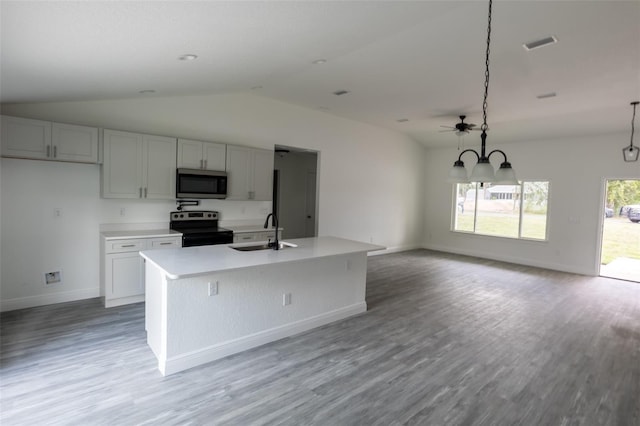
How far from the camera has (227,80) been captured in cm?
389

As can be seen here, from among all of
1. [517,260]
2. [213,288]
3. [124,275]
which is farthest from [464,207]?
[124,275]

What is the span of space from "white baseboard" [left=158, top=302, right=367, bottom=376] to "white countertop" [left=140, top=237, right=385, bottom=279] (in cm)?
78

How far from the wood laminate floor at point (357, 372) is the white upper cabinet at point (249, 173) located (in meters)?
2.20

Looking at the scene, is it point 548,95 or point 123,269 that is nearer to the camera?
point 123,269

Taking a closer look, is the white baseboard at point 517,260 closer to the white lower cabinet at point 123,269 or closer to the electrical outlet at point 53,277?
the white lower cabinet at point 123,269

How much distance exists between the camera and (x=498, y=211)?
321 inches

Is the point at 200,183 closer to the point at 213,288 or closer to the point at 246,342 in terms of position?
the point at 213,288

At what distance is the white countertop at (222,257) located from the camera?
8.23 feet

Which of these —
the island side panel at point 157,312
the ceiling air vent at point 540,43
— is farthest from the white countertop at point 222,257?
the ceiling air vent at point 540,43

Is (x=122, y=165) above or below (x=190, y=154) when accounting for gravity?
below

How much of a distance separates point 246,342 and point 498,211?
732cm

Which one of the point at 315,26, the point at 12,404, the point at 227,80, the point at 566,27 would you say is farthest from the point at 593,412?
the point at 227,80

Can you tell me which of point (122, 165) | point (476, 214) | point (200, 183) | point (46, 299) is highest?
point (122, 165)

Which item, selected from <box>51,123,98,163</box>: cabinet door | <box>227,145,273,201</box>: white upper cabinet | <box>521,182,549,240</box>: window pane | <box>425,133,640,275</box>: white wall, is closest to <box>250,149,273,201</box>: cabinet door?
<box>227,145,273,201</box>: white upper cabinet
